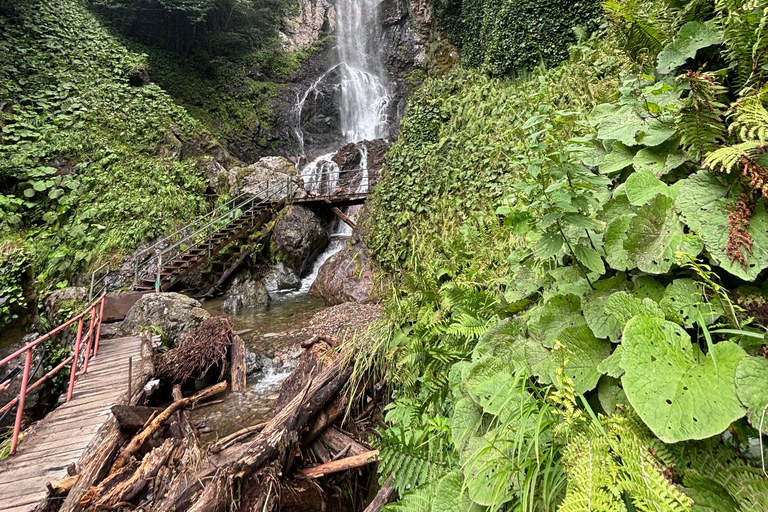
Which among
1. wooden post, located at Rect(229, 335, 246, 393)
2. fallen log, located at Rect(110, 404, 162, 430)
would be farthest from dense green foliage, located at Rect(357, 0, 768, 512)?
wooden post, located at Rect(229, 335, 246, 393)

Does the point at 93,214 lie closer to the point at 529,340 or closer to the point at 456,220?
the point at 456,220

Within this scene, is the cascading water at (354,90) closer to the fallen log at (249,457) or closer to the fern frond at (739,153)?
the fallen log at (249,457)

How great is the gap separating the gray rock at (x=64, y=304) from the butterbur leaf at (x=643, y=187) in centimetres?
941

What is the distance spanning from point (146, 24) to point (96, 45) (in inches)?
139

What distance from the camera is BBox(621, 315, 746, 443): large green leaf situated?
2.48 feet

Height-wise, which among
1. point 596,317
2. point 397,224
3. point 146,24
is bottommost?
point 397,224


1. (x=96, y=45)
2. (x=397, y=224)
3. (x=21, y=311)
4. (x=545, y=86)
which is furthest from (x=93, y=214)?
(x=545, y=86)

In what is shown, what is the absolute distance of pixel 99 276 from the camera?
888 centimetres

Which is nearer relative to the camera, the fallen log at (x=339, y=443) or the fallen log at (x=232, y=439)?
the fallen log at (x=232, y=439)

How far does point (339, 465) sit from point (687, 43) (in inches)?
124

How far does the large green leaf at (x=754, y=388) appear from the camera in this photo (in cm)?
73

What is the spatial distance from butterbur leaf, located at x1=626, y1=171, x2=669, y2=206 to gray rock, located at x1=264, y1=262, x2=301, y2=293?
32.2 ft

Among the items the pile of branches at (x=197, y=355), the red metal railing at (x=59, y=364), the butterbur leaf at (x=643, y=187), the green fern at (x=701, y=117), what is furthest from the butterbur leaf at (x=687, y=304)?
the pile of branches at (x=197, y=355)

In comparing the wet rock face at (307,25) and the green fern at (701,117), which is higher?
the wet rock face at (307,25)
